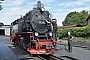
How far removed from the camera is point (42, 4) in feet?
57.3

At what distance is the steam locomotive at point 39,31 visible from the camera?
1548cm

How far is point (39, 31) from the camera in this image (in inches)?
637

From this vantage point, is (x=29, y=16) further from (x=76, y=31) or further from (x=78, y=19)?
(x=78, y=19)

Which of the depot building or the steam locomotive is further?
the depot building

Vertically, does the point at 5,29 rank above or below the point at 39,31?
below

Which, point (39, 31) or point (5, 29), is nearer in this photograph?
point (39, 31)

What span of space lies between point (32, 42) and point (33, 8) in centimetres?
334

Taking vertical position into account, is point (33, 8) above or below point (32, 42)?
above

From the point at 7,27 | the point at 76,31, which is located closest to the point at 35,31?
the point at 76,31

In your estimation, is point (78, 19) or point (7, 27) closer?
point (7, 27)

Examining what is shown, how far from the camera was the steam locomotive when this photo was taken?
15.5 meters

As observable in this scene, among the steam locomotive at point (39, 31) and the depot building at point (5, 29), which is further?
the depot building at point (5, 29)

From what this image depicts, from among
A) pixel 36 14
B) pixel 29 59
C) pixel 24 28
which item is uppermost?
pixel 36 14

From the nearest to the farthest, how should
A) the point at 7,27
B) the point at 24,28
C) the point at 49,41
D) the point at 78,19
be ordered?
the point at 49,41 < the point at 24,28 < the point at 7,27 < the point at 78,19
